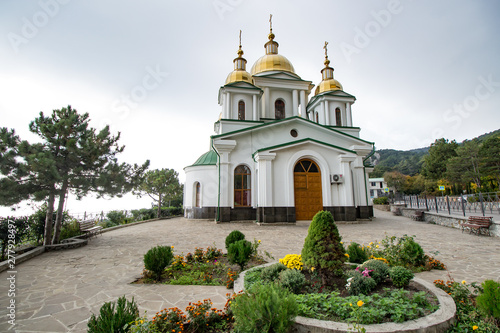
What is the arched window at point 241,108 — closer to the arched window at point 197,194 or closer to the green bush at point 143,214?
the arched window at point 197,194

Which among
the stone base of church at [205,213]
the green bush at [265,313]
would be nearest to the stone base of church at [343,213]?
the stone base of church at [205,213]

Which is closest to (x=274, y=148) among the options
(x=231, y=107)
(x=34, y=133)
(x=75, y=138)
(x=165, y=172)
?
(x=231, y=107)

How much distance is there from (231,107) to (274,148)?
6433mm

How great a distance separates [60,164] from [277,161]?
10.2 m

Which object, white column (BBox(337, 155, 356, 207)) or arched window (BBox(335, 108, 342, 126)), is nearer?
white column (BBox(337, 155, 356, 207))

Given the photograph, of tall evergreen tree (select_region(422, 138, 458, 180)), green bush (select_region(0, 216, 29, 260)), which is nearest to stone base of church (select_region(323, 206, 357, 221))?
green bush (select_region(0, 216, 29, 260))

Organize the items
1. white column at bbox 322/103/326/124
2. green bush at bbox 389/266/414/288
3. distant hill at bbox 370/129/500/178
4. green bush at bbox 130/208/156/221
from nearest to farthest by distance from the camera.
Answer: green bush at bbox 389/266/414/288, green bush at bbox 130/208/156/221, white column at bbox 322/103/326/124, distant hill at bbox 370/129/500/178

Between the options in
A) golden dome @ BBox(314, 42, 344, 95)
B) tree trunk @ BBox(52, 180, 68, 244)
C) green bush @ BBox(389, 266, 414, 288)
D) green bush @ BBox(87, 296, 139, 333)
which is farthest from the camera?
golden dome @ BBox(314, 42, 344, 95)

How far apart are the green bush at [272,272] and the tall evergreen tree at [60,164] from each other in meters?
7.16

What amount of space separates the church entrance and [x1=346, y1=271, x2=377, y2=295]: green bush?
10.7m

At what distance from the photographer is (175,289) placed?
4438 mm

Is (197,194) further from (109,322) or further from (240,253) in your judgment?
(109,322)

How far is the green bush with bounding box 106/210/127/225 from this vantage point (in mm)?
16281

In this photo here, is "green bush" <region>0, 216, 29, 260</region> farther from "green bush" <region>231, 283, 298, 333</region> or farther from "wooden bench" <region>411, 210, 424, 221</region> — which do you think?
"wooden bench" <region>411, 210, 424, 221</region>
